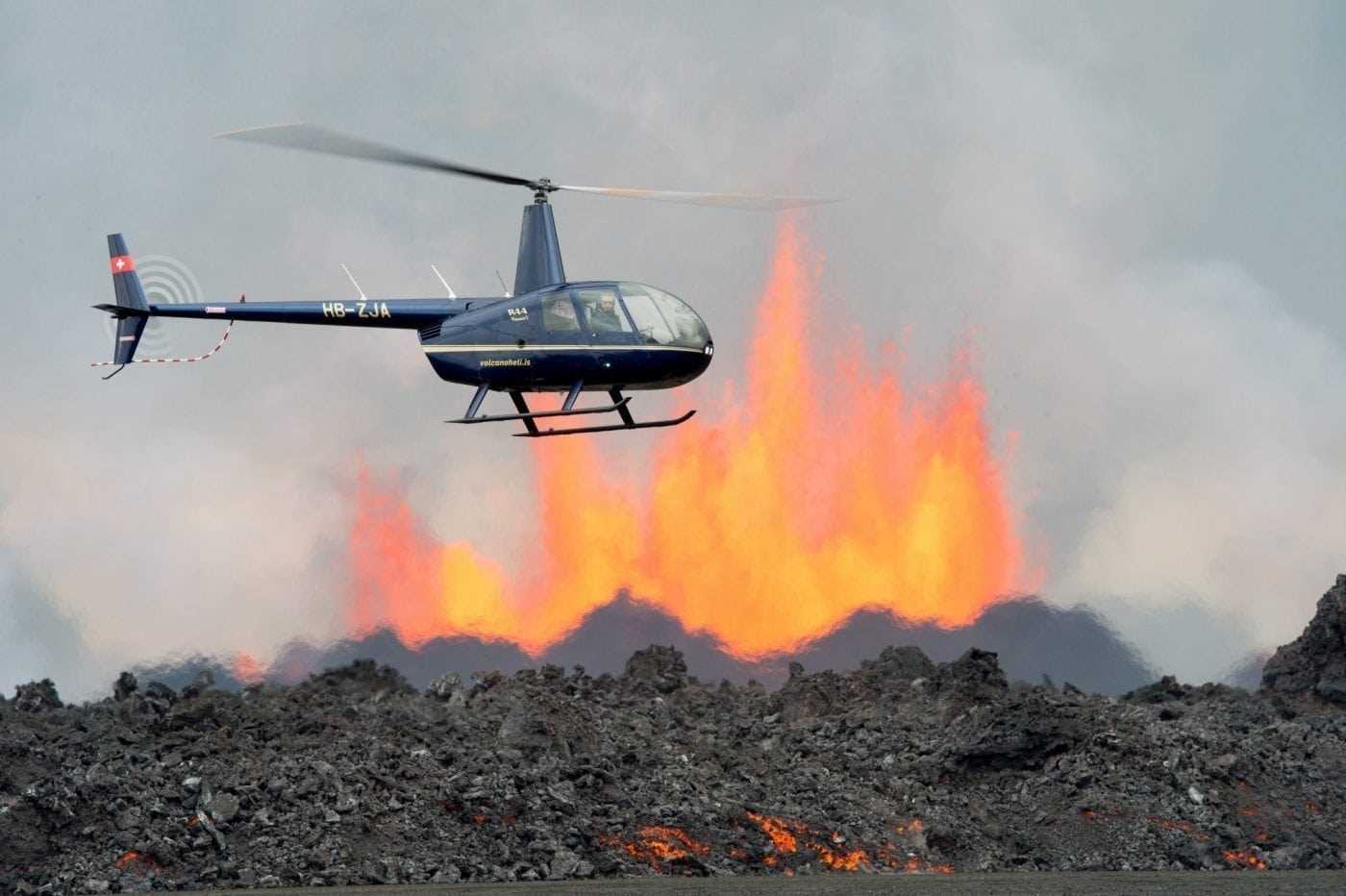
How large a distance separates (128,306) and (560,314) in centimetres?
1548

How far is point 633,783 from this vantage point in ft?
166

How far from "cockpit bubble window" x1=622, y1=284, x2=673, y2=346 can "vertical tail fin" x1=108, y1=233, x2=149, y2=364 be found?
16449 millimetres

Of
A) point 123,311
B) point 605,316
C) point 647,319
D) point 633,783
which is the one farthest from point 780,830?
point 123,311

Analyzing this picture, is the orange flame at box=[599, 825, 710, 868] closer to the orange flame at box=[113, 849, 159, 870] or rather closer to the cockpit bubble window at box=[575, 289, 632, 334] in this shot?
the orange flame at box=[113, 849, 159, 870]

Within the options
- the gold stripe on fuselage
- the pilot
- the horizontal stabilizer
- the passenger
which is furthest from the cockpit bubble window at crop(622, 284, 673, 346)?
the horizontal stabilizer

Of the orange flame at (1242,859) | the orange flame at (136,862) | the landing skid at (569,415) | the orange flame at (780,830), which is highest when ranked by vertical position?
the landing skid at (569,415)

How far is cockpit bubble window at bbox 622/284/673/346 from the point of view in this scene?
44438 mm

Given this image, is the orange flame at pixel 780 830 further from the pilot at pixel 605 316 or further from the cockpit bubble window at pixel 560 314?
the cockpit bubble window at pixel 560 314

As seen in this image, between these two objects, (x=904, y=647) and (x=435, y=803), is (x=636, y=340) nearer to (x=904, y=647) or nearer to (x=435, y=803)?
(x=435, y=803)

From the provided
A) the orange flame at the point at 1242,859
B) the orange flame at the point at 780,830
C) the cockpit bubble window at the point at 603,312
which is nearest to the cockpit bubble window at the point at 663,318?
the cockpit bubble window at the point at 603,312

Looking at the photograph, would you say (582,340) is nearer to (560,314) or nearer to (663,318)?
(560,314)

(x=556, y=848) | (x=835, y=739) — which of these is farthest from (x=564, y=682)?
(x=556, y=848)

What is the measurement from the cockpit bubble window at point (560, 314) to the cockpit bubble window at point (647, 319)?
1.45 m

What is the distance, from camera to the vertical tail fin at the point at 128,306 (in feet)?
175
